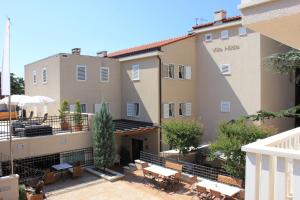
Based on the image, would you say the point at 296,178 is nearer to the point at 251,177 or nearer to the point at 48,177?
the point at 251,177

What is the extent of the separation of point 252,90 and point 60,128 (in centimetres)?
1570

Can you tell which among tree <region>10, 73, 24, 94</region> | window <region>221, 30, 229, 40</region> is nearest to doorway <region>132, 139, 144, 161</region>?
window <region>221, 30, 229, 40</region>

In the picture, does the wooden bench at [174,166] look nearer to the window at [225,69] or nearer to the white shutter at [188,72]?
the white shutter at [188,72]

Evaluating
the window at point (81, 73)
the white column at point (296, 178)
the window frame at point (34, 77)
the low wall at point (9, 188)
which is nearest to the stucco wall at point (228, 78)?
the window at point (81, 73)

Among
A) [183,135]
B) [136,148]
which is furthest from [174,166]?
[136,148]

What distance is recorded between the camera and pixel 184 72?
2573 centimetres

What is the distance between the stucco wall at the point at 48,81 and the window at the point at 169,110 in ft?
30.5

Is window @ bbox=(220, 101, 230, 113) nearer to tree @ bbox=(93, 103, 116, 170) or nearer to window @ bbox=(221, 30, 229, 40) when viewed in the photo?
window @ bbox=(221, 30, 229, 40)

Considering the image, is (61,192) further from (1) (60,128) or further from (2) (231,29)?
(2) (231,29)

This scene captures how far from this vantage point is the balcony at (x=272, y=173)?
9.91 feet

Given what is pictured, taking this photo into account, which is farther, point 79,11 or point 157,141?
point 157,141

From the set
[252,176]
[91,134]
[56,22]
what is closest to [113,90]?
[91,134]

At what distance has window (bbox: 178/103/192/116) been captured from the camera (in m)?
25.7

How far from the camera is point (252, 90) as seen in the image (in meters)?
23.0
